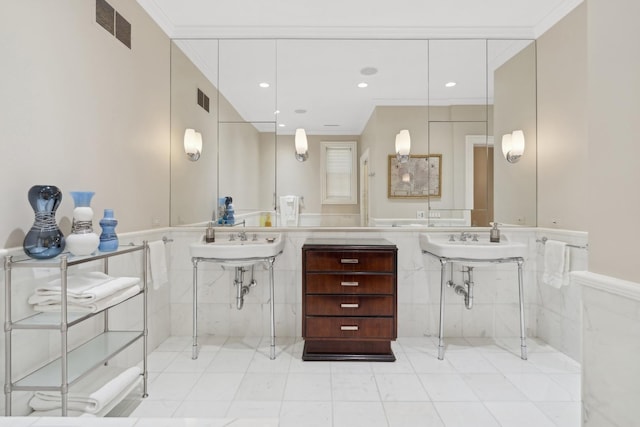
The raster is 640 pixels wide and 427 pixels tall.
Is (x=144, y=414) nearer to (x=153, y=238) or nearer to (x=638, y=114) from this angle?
(x=153, y=238)

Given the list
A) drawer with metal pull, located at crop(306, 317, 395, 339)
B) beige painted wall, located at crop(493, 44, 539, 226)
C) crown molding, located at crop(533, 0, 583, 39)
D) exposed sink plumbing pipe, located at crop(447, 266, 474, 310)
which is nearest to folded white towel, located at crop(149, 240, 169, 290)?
drawer with metal pull, located at crop(306, 317, 395, 339)

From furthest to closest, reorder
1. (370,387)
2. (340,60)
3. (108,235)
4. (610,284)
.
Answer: (340,60)
(370,387)
(108,235)
(610,284)

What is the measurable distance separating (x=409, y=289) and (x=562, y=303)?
1.12 meters

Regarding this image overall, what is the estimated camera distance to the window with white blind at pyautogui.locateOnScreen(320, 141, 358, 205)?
9.53ft

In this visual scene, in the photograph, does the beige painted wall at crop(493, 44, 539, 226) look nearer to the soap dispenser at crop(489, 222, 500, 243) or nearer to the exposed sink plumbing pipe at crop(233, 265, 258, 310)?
the soap dispenser at crop(489, 222, 500, 243)

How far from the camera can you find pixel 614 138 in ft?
3.38

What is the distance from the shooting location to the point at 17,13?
4.58ft

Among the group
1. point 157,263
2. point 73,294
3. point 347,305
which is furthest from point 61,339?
point 347,305

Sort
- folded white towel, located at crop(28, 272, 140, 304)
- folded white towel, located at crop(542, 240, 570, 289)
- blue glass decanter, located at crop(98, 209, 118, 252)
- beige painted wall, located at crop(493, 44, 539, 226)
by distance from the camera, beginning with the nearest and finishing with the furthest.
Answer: folded white towel, located at crop(28, 272, 140, 304) → blue glass decanter, located at crop(98, 209, 118, 252) → folded white towel, located at crop(542, 240, 570, 289) → beige painted wall, located at crop(493, 44, 539, 226)

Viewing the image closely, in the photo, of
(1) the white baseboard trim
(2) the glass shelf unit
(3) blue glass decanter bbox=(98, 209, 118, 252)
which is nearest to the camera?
(1) the white baseboard trim

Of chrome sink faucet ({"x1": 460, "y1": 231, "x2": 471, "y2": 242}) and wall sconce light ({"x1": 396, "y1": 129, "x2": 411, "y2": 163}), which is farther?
wall sconce light ({"x1": 396, "y1": 129, "x2": 411, "y2": 163})

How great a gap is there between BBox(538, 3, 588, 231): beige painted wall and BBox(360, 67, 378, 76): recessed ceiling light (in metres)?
1.35

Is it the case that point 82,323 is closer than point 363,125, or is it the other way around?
point 82,323

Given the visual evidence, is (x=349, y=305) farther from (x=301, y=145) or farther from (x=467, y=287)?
(x=301, y=145)
